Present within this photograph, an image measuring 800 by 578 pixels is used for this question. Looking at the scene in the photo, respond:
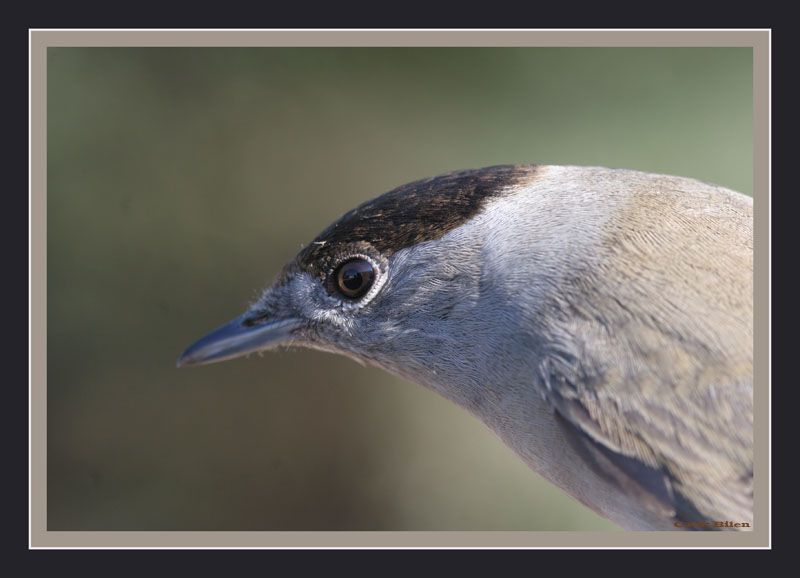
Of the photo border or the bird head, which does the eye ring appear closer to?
the bird head

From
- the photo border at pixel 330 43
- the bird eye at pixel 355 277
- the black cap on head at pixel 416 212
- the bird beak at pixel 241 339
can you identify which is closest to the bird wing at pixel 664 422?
the photo border at pixel 330 43

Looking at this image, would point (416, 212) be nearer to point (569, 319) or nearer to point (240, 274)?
point (569, 319)

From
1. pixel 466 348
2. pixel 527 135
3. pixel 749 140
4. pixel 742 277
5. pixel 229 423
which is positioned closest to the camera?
pixel 742 277

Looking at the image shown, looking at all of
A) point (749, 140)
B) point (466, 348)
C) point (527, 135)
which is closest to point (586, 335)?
point (466, 348)

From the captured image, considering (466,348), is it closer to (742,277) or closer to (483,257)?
(483,257)

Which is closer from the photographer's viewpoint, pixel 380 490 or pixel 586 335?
pixel 586 335

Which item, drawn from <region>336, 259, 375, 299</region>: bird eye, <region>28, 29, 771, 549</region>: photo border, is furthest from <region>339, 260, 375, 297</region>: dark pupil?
<region>28, 29, 771, 549</region>: photo border

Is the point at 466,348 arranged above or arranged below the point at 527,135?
below
